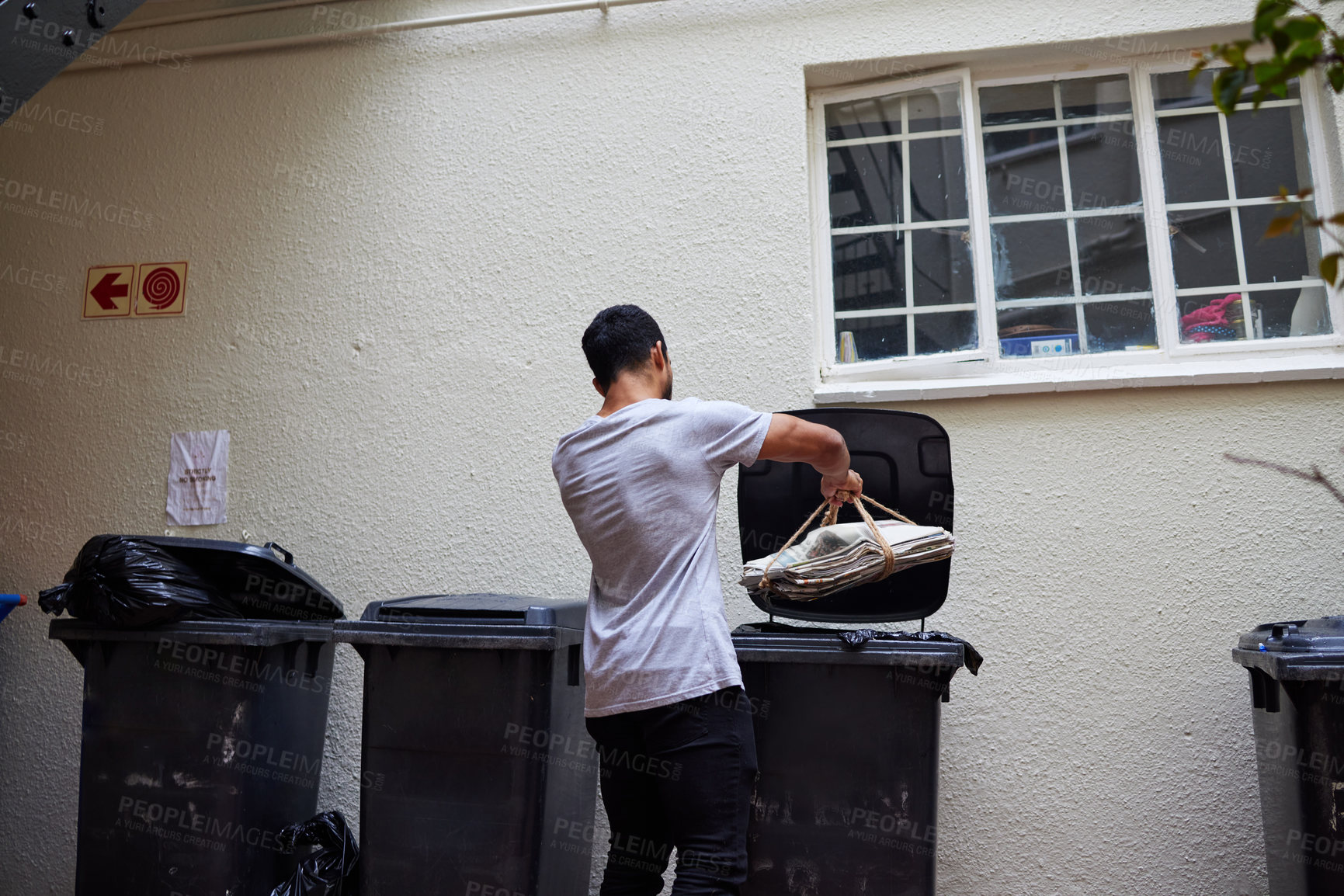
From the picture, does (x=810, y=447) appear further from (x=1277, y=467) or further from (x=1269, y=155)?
(x=1269, y=155)

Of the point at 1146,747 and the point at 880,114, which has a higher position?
the point at 880,114

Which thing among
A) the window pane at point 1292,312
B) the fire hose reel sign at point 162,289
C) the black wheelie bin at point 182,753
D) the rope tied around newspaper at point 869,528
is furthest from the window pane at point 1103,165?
the fire hose reel sign at point 162,289

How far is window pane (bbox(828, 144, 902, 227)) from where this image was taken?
3670mm

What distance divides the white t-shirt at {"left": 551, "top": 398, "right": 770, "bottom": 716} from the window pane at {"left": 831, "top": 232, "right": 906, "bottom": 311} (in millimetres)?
1577

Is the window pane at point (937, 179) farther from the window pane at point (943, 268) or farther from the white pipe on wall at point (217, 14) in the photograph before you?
the white pipe on wall at point (217, 14)

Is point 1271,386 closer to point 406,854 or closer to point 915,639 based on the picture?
point 915,639

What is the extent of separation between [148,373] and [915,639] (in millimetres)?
3227

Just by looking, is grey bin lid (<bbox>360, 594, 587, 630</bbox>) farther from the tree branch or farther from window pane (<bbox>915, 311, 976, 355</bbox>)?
the tree branch

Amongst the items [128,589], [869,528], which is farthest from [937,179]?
[128,589]

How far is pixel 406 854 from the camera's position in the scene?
2.54m

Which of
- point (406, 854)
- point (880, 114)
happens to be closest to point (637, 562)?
point (406, 854)

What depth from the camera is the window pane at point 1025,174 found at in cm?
357

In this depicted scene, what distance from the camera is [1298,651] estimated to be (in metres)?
2.33

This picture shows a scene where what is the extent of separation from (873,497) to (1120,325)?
4.29ft
